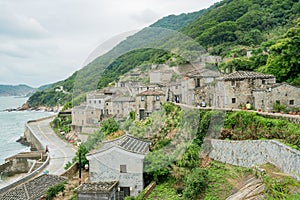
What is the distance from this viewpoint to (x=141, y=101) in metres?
11.9

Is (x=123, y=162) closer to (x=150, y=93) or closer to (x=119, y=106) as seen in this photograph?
(x=119, y=106)

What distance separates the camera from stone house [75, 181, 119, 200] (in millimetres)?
8117

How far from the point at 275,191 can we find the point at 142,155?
4127 millimetres

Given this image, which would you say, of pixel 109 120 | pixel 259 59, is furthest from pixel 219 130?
pixel 259 59

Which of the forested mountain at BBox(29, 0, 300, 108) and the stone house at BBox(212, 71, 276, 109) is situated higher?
the forested mountain at BBox(29, 0, 300, 108)

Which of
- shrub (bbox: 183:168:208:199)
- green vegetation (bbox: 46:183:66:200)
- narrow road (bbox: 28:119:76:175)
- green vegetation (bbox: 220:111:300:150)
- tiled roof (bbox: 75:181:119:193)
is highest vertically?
green vegetation (bbox: 220:111:300:150)

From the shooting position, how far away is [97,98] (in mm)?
7988

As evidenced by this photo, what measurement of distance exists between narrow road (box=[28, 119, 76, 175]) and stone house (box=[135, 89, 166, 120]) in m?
7.51

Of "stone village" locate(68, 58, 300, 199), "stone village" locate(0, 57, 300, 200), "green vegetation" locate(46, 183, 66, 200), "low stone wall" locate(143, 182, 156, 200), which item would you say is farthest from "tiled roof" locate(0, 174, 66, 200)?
"low stone wall" locate(143, 182, 156, 200)

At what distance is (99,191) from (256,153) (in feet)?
17.2

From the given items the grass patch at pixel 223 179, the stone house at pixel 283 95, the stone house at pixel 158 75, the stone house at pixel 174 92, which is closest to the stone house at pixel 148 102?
the stone house at pixel 174 92

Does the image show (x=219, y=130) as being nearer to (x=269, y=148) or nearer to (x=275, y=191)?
(x=269, y=148)

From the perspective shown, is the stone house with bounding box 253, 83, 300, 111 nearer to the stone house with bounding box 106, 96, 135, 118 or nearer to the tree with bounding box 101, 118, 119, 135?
the stone house with bounding box 106, 96, 135, 118

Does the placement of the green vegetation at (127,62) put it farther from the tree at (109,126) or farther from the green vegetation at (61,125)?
the green vegetation at (61,125)
